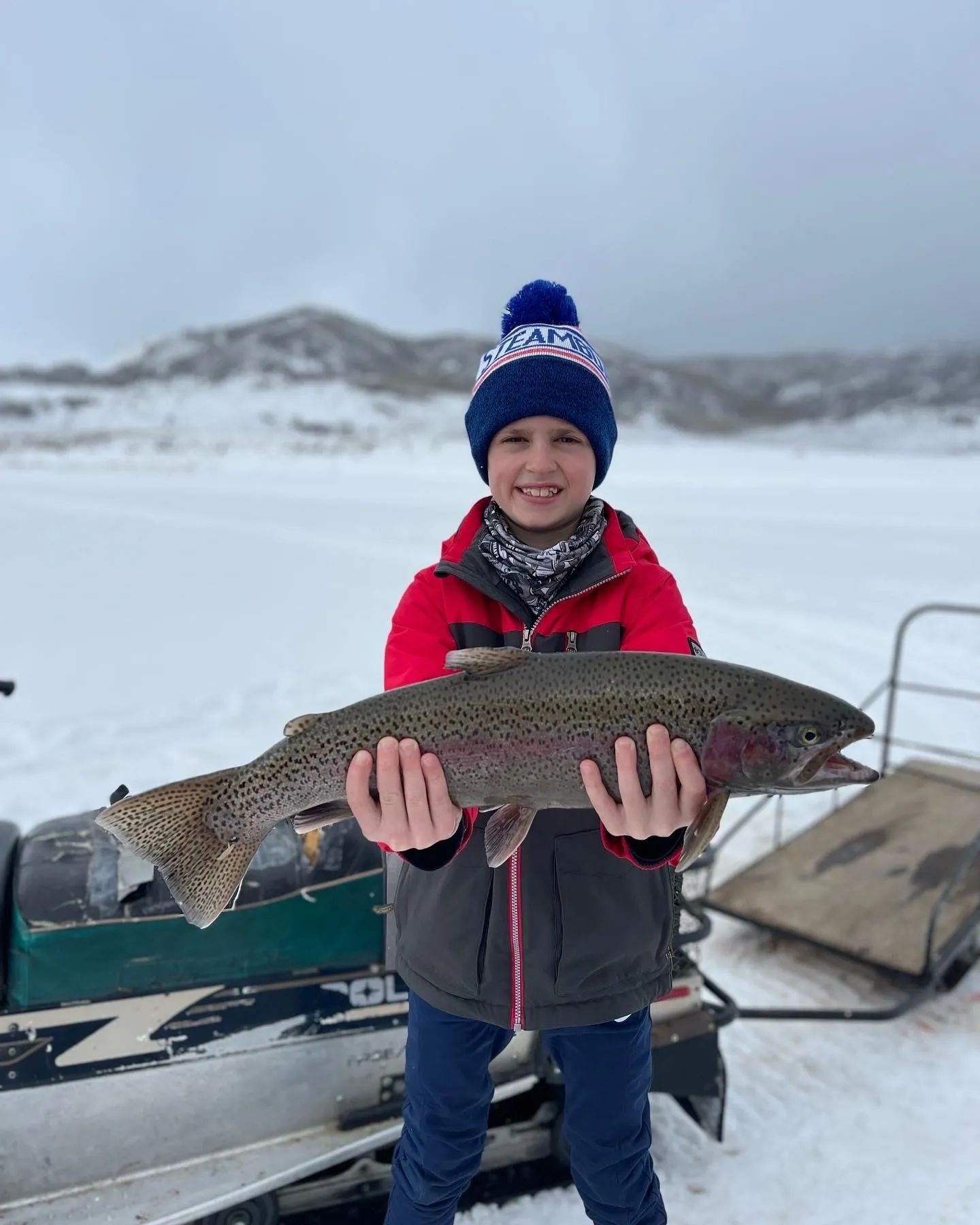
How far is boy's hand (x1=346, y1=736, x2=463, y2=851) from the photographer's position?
2.02 meters

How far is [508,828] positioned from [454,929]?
1.36ft

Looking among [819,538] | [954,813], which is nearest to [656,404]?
[819,538]

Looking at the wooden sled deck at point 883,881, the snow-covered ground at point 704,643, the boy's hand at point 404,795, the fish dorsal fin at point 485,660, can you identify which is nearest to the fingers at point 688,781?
the fish dorsal fin at point 485,660

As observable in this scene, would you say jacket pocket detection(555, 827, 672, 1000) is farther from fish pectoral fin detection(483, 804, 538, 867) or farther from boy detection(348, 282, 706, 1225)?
fish pectoral fin detection(483, 804, 538, 867)

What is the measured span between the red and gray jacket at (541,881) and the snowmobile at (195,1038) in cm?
23

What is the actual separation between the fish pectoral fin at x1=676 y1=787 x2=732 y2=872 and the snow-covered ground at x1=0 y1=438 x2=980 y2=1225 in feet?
6.16

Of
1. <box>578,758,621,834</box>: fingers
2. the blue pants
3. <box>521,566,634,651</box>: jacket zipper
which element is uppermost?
<box>521,566,634,651</box>: jacket zipper

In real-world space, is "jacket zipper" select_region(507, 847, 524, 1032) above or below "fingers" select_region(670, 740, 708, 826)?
below

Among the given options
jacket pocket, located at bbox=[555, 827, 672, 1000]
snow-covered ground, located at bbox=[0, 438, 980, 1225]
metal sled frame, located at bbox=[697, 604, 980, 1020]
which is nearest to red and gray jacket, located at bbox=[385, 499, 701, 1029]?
jacket pocket, located at bbox=[555, 827, 672, 1000]

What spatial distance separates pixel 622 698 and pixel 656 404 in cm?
8780

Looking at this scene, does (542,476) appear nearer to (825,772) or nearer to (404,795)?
(404,795)

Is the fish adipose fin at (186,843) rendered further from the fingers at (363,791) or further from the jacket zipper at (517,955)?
the jacket zipper at (517,955)

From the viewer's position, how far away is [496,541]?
7.99ft

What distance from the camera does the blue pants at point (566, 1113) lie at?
2377 millimetres
